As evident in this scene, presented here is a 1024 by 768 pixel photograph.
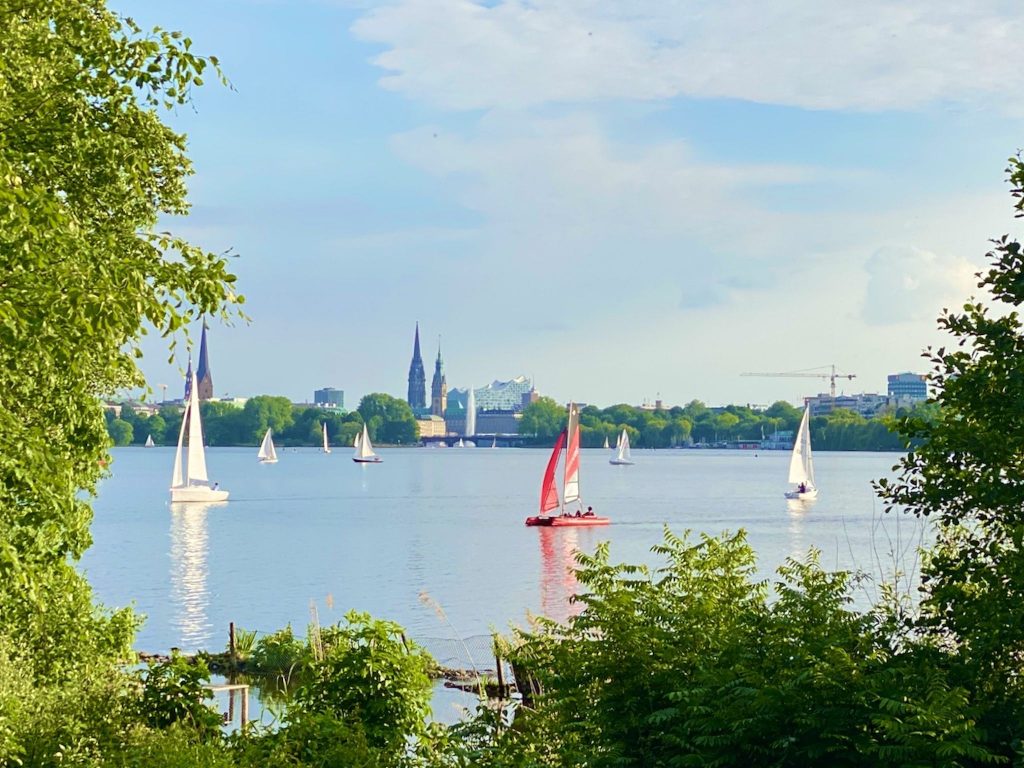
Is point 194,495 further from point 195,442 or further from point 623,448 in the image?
point 623,448

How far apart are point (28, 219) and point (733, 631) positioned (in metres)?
5.39

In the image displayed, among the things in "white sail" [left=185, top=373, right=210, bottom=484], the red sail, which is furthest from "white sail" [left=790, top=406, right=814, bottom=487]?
"white sail" [left=185, top=373, right=210, bottom=484]

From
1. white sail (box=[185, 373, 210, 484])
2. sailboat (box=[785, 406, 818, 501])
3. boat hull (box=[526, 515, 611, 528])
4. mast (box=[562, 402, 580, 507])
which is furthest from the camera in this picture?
sailboat (box=[785, 406, 818, 501])

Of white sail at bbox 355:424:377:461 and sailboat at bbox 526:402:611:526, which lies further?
white sail at bbox 355:424:377:461

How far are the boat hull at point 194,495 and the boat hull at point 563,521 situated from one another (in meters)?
28.7

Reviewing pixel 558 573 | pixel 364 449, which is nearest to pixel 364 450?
pixel 364 449

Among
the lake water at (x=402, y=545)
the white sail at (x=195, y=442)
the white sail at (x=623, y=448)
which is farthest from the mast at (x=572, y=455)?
the white sail at (x=623, y=448)

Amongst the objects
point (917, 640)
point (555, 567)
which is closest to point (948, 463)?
point (917, 640)

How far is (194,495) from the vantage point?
88750 mm

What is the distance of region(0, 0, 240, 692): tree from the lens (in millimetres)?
7852

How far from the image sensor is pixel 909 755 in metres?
7.07

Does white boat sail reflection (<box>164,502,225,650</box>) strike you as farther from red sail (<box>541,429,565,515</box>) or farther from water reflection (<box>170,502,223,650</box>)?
red sail (<box>541,429,565,515</box>)

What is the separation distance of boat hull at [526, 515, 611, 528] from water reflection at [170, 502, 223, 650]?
1767 centimetres

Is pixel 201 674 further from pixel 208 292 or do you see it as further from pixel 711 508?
pixel 711 508
